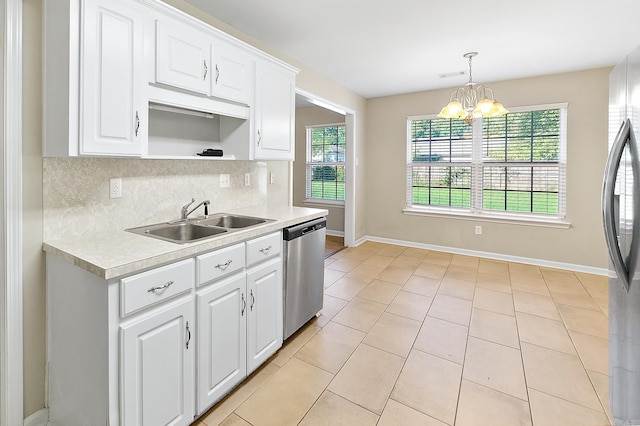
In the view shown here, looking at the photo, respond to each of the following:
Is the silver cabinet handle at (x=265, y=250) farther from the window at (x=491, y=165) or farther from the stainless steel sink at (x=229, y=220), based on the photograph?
the window at (x=491, y=165)

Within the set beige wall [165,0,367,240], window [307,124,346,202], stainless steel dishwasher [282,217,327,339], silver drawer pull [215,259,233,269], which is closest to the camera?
silver drawer pull [215,259,233,269]

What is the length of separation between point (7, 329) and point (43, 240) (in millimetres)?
447

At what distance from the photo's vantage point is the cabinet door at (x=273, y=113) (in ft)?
8.43

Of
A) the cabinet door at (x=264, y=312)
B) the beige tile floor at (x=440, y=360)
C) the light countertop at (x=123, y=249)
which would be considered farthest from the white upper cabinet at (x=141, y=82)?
the beige tile floor at (x=440, y=360)

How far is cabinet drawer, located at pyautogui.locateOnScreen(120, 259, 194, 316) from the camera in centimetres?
131

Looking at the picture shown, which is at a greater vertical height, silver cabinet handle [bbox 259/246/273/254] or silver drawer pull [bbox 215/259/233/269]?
silver cabinet handle [bbox 259/246/273/254]

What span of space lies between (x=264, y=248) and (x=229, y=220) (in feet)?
2.01

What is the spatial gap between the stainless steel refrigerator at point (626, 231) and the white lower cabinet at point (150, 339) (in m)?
1.77

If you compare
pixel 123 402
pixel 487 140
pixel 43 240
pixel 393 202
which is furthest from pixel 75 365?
pixel 487 140

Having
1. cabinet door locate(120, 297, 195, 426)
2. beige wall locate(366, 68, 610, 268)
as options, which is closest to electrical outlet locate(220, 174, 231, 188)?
cabinet door locate(120, 297, 195, 426)

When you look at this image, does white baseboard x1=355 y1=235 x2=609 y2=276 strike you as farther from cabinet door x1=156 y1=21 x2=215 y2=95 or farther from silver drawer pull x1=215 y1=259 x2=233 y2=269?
cabinet door x1=156 y1=21 x2=215 y2=95

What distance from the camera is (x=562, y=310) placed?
3.03 metres

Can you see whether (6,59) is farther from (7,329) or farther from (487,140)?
(487,140)

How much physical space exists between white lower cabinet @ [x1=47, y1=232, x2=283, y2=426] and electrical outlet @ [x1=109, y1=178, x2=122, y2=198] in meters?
0.49
